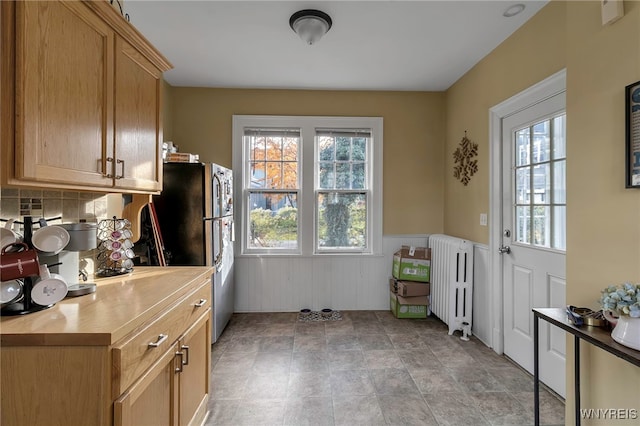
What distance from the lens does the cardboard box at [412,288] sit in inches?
134

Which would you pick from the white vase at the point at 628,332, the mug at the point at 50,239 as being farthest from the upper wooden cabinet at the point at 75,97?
the white vase at the point at 628,332

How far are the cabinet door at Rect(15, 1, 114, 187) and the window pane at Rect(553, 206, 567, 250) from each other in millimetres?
2705

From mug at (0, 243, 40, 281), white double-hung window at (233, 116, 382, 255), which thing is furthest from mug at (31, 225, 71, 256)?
white double-hung window at (233, 116, 382, 255)

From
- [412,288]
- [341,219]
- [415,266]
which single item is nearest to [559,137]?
[415,266]

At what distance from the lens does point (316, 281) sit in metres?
3.69

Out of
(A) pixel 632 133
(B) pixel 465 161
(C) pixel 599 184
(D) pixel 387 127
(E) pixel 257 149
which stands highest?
(D) pixel 387 127

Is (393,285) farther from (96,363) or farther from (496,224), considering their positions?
(96,363)

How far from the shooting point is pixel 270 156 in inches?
145

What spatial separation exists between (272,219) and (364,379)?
205 cm

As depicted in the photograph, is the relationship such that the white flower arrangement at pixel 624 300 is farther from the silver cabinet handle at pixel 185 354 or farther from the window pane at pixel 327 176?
the window pane at pixel 327 176

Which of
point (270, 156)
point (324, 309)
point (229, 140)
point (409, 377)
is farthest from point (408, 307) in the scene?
point (229, 140)

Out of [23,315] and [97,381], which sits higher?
[23,315]

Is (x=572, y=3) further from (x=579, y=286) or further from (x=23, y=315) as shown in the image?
(x=23, y=315)

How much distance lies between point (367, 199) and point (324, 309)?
1442 mm
